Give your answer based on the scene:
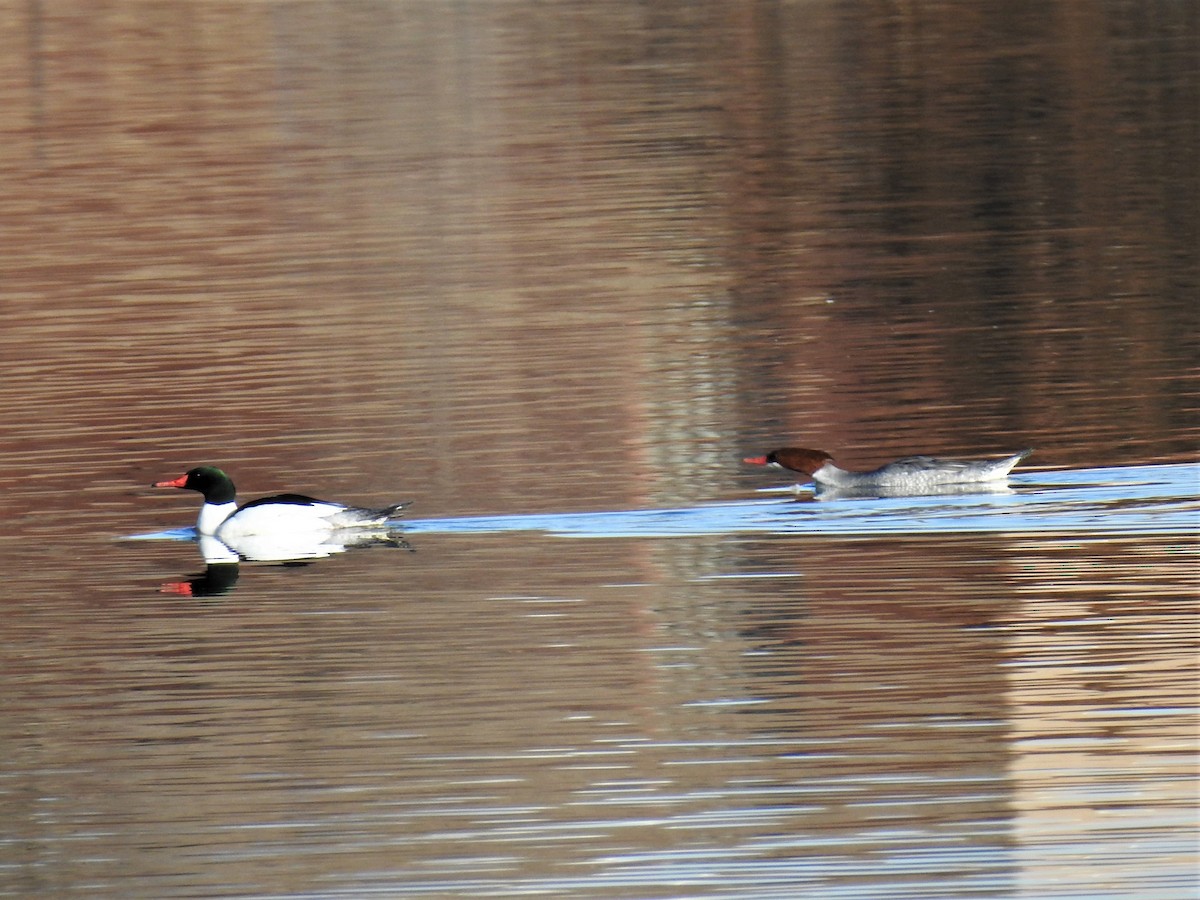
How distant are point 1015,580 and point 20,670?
5712 millimetres

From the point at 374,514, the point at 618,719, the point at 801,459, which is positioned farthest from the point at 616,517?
the point at 618,719

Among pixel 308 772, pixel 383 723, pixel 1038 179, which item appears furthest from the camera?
pixel 1038 179

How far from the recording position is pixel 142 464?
19.4 metres

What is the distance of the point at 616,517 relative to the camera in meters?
16.3

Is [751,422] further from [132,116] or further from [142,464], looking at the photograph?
[132,116]

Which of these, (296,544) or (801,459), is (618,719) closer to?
(296,544)

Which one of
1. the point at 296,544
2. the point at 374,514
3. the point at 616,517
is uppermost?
the point at 374,514

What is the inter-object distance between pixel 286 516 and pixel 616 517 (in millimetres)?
2281

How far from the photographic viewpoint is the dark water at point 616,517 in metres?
10.1

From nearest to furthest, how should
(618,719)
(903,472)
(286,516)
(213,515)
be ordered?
(618,719), (286,516), (903,472), (213,515)

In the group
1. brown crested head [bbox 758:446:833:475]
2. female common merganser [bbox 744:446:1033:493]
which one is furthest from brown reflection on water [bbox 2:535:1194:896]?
brown crested head [bbox 758:446:833:475]

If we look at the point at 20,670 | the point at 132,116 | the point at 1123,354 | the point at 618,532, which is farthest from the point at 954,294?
the point at 132,116

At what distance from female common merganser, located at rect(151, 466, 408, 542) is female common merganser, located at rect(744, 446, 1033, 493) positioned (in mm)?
2866

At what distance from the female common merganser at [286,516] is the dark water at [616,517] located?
1.35 ft
